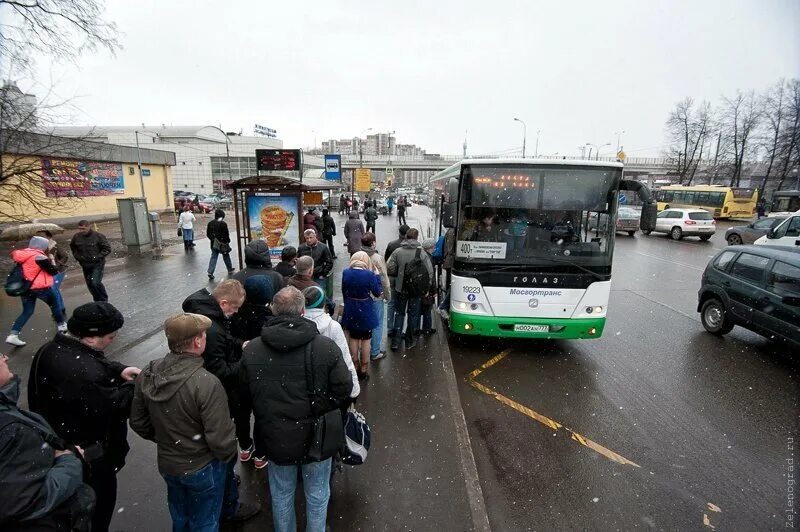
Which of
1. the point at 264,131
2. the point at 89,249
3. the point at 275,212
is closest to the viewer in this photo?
the point at 89,249

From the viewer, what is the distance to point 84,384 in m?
2.33

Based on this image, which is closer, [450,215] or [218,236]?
[450,215]

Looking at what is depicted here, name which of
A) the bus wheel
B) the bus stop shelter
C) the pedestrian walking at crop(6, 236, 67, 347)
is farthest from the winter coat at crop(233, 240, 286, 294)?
the bus wheel

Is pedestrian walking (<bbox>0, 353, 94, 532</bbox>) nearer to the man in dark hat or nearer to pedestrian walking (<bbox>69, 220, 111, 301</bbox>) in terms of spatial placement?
the man in dark hat

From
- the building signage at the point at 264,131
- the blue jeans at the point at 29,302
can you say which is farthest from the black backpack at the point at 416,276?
the building signage at the point at 264,131

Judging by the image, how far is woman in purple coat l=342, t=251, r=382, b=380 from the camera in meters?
5.07

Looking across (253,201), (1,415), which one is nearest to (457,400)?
(1,415)

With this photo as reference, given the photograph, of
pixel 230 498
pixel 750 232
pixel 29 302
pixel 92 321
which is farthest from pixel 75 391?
pixel 750 232

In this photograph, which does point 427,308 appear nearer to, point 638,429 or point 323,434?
point 638,429

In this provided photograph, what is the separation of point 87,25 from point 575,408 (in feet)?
53.0

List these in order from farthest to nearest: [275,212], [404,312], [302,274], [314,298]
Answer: [275,212] → [404,312] → [302,274] → [314,298]

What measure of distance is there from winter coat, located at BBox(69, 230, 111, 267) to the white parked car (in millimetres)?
24848

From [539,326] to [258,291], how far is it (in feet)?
13.8

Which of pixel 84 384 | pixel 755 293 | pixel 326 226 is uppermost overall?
pixel 84 384
